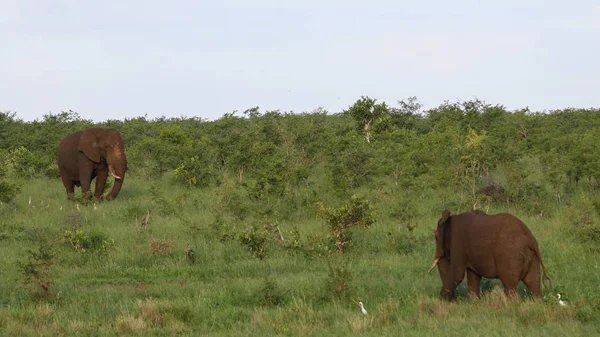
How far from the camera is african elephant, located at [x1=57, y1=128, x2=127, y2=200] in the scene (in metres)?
19.0

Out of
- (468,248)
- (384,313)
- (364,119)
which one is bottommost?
(384,313)

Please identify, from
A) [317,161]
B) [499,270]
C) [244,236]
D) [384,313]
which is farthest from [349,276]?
[317,161]

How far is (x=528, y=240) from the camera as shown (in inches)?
332

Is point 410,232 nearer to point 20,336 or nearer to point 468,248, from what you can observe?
point 468,248

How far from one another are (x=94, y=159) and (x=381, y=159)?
8.51 metres

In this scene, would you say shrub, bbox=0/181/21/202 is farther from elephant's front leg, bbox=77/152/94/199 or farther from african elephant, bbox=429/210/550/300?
african elephant, bbox=429/210/550/300

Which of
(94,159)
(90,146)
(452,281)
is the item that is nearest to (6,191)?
(94,159)

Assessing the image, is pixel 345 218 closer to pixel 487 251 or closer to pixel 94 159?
pixel 487 251

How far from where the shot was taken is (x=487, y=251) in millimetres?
8594

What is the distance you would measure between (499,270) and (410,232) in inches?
187

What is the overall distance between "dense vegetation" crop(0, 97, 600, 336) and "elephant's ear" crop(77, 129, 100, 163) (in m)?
1.53

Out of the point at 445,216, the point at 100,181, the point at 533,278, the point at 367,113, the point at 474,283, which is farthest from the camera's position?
the point at 367,113

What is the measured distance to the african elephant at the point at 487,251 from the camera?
27.6ft

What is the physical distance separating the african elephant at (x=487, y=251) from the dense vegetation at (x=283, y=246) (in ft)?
0.94
